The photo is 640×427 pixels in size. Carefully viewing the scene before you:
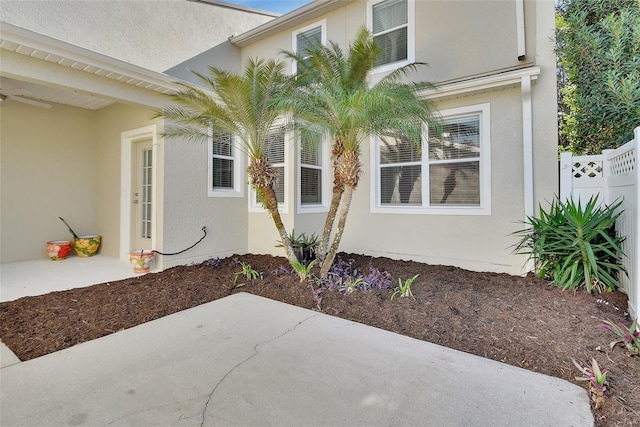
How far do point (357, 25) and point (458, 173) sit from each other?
155 inches

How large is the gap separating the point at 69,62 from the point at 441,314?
6.16 meters

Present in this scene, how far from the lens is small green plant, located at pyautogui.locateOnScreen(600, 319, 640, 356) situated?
2696 millimetres

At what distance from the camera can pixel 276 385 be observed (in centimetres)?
241

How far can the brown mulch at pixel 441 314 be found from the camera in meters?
2.71

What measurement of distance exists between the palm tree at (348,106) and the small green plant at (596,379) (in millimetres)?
3101

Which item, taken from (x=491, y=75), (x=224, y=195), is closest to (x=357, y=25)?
(x=491, y=75)

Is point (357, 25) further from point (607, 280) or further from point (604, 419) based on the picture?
point (604, 419)

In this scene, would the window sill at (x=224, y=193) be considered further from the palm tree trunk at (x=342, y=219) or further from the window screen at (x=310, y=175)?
the palm tree trunk at (x=342, y=219)

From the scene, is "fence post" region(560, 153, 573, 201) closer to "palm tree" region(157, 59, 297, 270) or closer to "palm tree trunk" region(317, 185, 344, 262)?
"palm tree trunk" region(317, 185, 344, 262)

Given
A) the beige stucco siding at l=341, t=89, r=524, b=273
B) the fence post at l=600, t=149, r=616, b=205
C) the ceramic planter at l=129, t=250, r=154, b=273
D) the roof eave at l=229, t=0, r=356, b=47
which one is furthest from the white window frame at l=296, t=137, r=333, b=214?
the fence post at l=600, t=149, r=616, b=205

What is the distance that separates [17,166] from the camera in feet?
21.0

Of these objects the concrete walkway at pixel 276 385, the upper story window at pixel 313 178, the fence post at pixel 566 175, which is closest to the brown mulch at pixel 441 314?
the concrete walkway at pixel 276 385

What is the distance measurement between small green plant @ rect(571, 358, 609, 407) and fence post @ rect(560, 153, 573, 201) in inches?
130

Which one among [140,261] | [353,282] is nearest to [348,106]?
[353,282]
